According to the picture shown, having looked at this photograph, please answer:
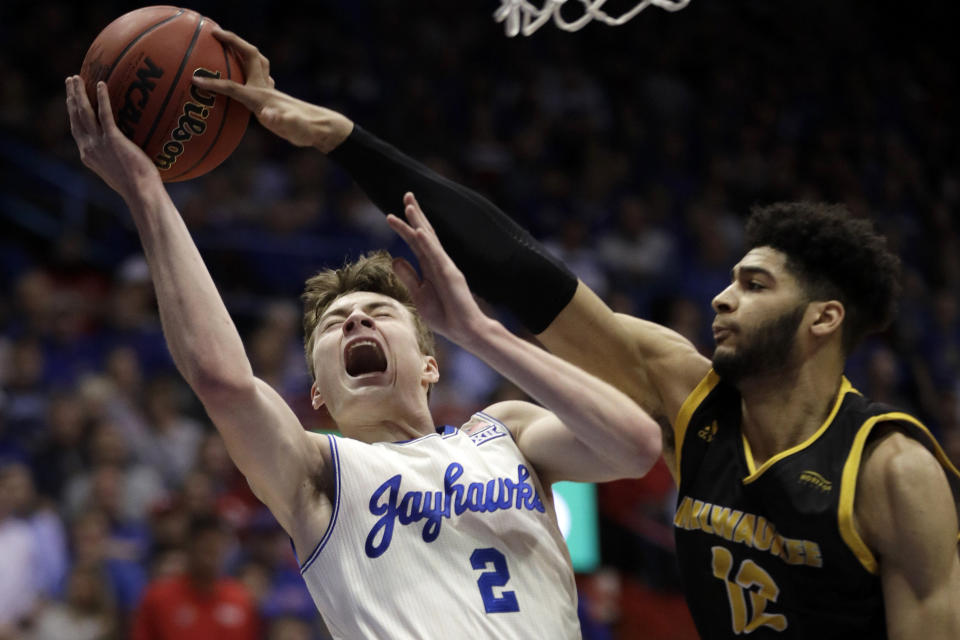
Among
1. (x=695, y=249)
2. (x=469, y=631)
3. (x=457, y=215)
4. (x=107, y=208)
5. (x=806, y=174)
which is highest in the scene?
(x=806, y=174)

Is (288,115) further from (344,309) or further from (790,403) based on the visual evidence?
(790,403)

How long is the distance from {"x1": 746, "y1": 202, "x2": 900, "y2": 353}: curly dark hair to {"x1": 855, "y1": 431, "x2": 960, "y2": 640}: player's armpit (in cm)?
42

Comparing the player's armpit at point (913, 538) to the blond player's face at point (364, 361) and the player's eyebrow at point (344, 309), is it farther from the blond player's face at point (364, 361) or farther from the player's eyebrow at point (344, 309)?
the player's eyebrow at point (344, 309)

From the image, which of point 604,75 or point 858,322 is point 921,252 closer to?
point 604,75

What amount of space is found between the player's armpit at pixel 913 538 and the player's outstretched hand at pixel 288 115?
1.48m

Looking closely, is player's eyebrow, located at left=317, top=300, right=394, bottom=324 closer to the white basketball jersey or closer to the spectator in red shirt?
the white basketball jersey

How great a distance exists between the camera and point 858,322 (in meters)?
2.88

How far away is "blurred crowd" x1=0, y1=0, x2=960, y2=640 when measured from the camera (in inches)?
223

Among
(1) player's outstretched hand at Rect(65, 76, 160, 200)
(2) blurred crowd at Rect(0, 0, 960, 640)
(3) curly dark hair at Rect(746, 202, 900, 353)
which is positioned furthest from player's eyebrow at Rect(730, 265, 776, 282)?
(2) blurred crowd at Rect(0, 0, 960, 640)

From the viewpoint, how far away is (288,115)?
2.59 metres

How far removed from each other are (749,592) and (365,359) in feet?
3.64

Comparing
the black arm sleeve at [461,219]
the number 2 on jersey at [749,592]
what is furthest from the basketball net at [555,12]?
the number 2 on jersey at [749,592]

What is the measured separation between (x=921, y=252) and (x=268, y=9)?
605cm

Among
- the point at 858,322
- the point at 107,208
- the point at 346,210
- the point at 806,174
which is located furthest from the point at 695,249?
the point at 858,322
